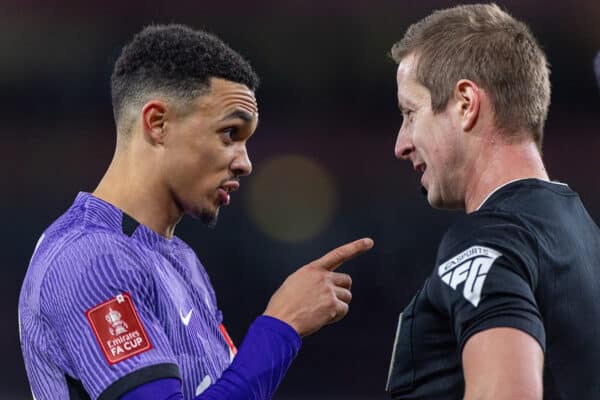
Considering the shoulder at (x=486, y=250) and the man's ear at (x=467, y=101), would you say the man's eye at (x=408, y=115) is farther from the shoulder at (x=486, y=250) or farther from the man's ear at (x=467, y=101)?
the shoulder at (x=486, y=250)

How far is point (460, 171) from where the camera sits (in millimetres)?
1714

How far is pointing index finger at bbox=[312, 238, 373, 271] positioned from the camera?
5.95 feet

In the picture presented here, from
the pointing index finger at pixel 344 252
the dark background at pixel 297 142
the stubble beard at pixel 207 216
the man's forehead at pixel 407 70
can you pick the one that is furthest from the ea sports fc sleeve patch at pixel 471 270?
the dark background at pixel 297 142

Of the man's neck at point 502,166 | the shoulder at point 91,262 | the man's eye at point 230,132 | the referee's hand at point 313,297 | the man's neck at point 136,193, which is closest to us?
the man's neck at point 502,166

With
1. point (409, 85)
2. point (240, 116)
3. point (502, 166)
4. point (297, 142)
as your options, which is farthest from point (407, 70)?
point (297, 142)

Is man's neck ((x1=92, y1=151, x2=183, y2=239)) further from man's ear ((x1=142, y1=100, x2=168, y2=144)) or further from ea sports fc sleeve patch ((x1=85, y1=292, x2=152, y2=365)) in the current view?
ea sports fc sleeve patch ((x1=85, y1=292, x2=152, y2=365))

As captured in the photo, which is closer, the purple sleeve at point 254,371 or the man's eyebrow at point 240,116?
the purple sleeve at point 254,371

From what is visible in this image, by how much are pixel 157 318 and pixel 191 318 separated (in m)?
0.15

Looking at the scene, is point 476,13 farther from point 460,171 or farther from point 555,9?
point 555,9

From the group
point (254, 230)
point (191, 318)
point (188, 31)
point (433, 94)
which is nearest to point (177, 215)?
point (191, 318)

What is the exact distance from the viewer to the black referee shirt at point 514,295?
136cm

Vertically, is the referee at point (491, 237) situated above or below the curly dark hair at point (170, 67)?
below

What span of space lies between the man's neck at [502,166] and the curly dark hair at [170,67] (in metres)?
0.69

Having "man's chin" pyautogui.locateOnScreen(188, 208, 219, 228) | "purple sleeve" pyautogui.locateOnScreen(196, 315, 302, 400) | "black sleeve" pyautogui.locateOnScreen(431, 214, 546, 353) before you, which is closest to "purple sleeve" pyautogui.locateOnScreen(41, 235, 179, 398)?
"purple sleeve" pyautogui.locateOnScreen(196, 315, 302, 400)
